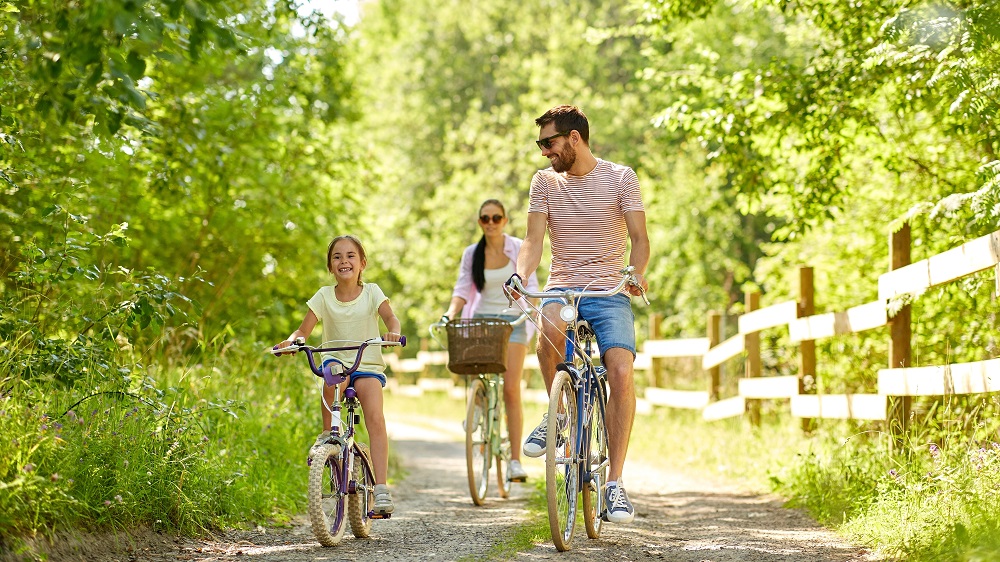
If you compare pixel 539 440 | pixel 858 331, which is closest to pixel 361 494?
pixel 539 440

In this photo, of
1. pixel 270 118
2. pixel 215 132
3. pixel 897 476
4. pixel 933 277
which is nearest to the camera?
pixel 897 476

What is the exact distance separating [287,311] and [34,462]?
768 cm

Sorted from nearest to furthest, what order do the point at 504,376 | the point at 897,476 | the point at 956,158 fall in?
the point at 897,476
the point at 504,376
the point at 956,158

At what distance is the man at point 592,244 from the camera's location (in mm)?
5480

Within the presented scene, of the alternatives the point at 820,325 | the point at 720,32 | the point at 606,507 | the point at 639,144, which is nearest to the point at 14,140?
the point at 606,507

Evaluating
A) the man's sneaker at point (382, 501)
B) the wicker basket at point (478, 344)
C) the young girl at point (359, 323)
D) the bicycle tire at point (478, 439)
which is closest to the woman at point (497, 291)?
the bicycle tire at point (478, 439)

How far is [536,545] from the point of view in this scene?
5.48 meters

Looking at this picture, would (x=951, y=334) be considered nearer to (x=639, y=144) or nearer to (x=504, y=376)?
Result: (x=504, y=376)

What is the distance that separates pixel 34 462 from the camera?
4.61m

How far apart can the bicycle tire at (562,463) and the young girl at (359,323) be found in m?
1.03

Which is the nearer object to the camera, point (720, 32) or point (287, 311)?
A: point (287, 311)

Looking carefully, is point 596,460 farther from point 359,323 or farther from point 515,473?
point 515,473

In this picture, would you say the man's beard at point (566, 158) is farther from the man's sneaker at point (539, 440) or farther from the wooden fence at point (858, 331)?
the wooden fence at point (858, 331)

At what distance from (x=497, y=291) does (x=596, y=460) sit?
8.50 ft
